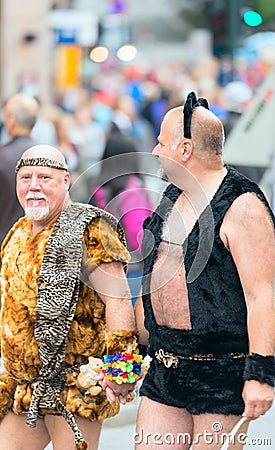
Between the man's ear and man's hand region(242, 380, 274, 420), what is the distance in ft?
Answer: 3.05

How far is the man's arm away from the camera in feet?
14.7

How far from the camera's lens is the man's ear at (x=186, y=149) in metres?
4.71

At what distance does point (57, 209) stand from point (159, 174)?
0.49 meters

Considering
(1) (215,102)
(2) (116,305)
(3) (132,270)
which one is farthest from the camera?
(1) (215,102)

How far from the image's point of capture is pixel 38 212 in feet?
16.4

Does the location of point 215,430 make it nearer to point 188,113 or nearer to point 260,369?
point 260,369

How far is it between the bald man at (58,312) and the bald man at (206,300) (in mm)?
184

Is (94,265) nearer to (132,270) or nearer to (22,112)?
(132,270)

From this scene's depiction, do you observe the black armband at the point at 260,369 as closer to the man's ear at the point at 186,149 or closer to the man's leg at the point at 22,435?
the man's ear at the point at 186,149

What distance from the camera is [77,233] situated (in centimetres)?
493

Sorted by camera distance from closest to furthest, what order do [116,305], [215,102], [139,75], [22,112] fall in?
[116,305] < [22,112] < [215,102] < [139,75]

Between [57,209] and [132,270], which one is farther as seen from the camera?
[132,270]

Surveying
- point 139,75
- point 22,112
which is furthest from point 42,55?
point 22,112

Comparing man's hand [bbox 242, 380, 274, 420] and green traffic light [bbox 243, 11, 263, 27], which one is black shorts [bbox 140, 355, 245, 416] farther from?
green traffic light [bbox 243, 11, 263, 27]
